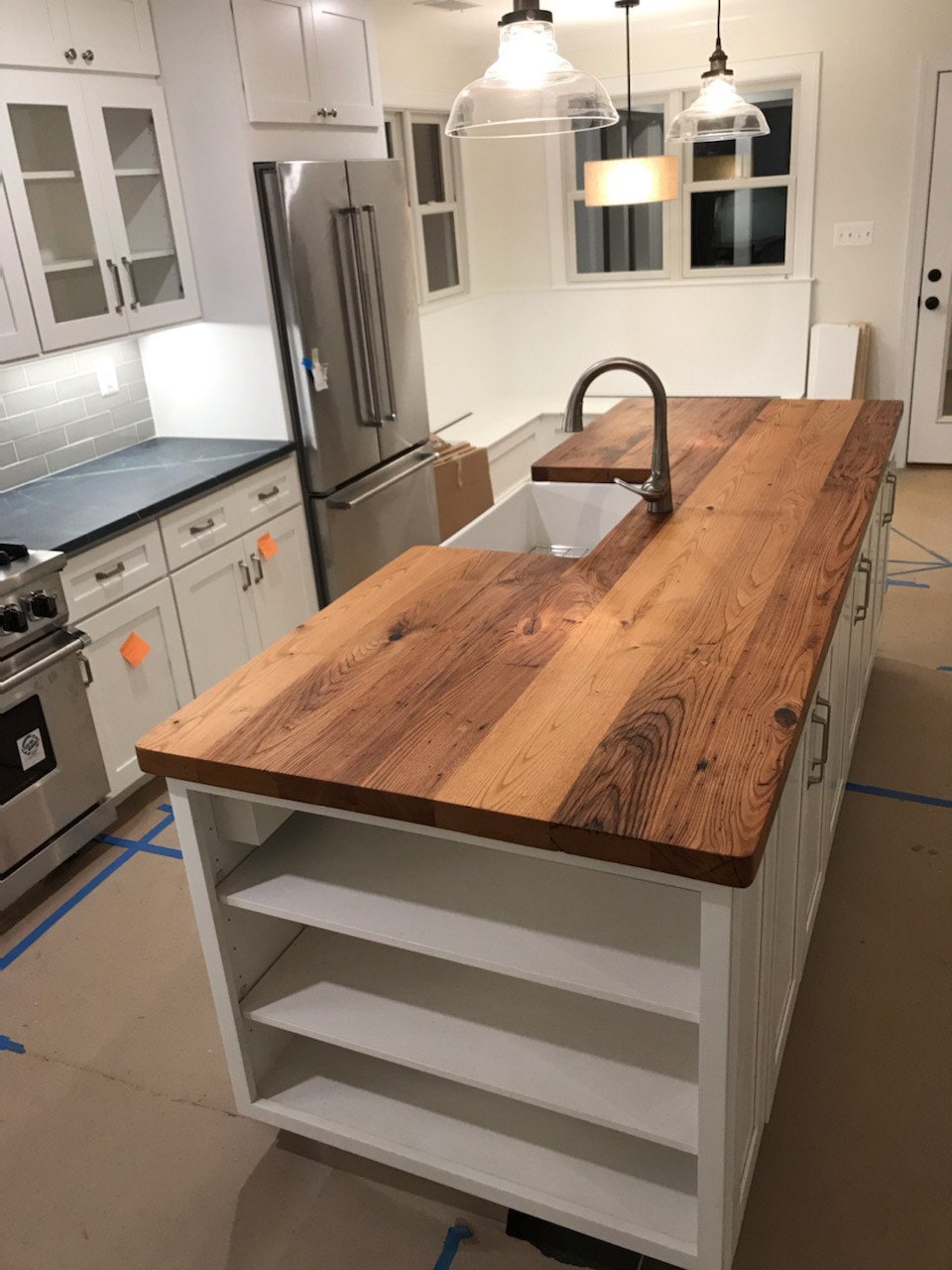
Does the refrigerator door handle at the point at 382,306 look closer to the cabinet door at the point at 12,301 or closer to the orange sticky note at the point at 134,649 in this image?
the cabinet door at the point at 12,301

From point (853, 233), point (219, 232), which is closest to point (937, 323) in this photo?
point (853, 233)

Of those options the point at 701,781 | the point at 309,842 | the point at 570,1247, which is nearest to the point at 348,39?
the point at 309,842

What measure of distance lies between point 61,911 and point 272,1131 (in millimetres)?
1048

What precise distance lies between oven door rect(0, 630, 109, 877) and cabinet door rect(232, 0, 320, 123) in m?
1.92

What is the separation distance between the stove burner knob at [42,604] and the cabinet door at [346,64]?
2.15 metres

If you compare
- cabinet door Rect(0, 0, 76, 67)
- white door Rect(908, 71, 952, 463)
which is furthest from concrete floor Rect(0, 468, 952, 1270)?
white door Rect(908, 71, 952, 463)

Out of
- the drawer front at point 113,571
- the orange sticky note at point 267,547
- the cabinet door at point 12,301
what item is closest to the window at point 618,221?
the orange sticky note at point 267,547

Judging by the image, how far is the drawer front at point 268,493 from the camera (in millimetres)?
3512

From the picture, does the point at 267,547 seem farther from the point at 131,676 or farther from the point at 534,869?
the point at 534,869

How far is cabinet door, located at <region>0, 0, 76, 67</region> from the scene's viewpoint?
2.84m

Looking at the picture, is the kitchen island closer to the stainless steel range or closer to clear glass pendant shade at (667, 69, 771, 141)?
the stainless steel range

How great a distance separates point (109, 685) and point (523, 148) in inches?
180

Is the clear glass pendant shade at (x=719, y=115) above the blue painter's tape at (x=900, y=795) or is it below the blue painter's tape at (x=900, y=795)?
above

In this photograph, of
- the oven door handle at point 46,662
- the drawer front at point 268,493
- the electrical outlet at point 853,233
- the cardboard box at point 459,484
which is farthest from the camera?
→ the electrical outlet at point 853,233
